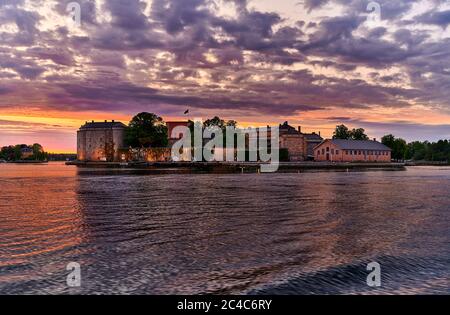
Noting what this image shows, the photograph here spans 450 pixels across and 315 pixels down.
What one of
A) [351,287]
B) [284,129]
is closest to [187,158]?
[284,129]

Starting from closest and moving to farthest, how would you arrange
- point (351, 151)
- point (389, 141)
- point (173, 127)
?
point (351, 151)
point (173, 127)
point (389, 141)

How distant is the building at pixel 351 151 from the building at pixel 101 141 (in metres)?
73.9

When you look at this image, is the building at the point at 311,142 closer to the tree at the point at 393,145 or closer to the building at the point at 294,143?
the building at the point at 294,143

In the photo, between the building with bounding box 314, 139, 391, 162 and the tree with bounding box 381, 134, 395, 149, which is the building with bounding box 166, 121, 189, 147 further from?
the tree with bounding box 381, 134, 395, 149

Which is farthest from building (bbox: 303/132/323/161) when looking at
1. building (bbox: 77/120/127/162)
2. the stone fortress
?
building (bbox: 77/120/127/162)

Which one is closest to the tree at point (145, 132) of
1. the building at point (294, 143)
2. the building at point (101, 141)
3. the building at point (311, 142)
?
the building at point (101, 141)

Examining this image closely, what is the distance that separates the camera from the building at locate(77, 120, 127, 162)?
164m

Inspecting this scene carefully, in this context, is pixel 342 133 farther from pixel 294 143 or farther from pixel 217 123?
pixel 217 123

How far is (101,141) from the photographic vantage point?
169750 millimetres

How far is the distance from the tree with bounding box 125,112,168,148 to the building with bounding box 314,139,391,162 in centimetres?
5477

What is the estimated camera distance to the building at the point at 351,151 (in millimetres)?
139000

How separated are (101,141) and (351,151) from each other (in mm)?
95249

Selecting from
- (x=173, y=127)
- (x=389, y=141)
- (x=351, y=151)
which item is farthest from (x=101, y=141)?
(x=389, y=141)
